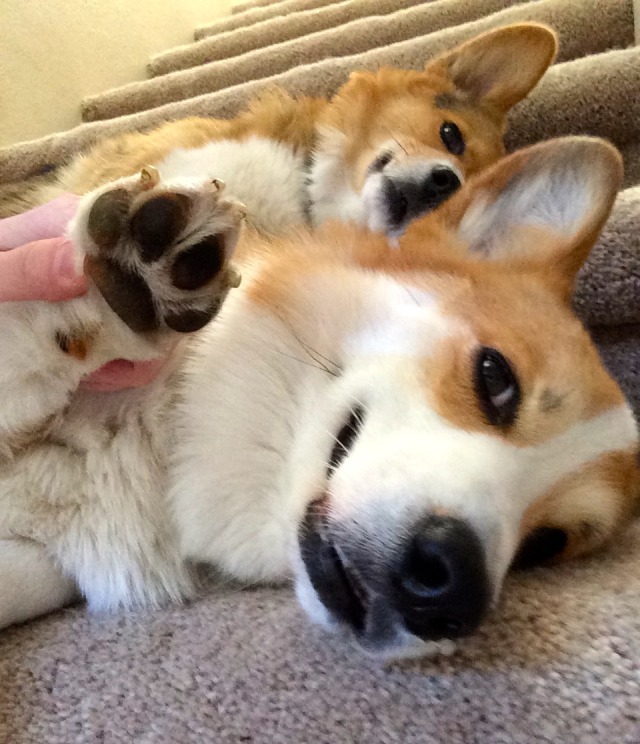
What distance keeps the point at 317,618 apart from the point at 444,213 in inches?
23.3

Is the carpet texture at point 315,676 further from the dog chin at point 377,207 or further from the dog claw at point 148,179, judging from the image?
the dog chin at point 377,207

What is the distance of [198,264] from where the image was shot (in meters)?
0.72

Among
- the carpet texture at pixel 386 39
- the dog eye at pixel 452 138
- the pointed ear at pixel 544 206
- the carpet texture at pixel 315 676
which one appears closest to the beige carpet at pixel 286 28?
the carpet texture at pixel 386 39

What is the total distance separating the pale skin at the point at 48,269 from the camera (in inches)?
28.8

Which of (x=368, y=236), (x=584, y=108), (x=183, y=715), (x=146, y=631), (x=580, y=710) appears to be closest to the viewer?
(x=580, y=710)

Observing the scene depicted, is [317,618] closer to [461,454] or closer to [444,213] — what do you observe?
[461,454]

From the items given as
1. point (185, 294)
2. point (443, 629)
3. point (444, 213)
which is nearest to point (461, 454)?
point (443, 629)

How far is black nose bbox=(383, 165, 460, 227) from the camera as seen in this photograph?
1495mm

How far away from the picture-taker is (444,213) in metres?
1.02

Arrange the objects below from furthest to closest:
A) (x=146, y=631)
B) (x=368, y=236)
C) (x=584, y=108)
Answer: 1. (x=584, y=108)
2. (x=368, y=236)
3. (x=146, y=631)

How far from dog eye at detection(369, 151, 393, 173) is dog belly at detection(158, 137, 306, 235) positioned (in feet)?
0.54

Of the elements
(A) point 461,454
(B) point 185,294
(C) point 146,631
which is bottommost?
(C) point 146,631

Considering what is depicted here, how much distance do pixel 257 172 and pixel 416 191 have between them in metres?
0.36

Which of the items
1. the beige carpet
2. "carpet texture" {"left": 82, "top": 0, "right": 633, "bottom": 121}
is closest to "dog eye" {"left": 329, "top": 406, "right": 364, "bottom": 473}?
"carpet texture" {"left": 82, "top": 0, "right": 633, "bottom": 121}
